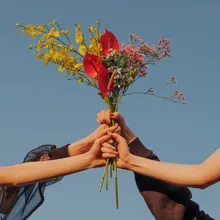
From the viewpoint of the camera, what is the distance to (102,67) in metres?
5.84

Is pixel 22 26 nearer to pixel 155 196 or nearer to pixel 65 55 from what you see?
pixel 65 55

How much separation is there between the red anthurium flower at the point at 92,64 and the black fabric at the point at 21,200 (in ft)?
2.71

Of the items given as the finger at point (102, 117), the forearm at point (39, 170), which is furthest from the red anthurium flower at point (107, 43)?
the forearm at point (39, 170)

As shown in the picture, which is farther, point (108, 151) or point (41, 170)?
point (108, 151)

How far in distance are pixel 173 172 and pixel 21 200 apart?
4.22 ft

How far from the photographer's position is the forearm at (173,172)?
16.9 feet

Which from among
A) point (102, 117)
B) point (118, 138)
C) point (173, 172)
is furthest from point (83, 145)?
point (173, 172)

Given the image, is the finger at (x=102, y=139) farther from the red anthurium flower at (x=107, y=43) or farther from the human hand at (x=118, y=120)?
the red anthurium flower at (x=107, y=43)

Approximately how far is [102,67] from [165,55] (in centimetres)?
52

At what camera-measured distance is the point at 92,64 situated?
231 inches

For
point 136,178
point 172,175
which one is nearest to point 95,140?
point 136,178

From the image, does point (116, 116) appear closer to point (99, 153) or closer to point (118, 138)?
Result: point (118, 138)

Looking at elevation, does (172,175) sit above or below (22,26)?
below

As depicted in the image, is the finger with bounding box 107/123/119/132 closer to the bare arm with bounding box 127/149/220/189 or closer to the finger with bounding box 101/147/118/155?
the finger with bounding box 101/147/118/155
